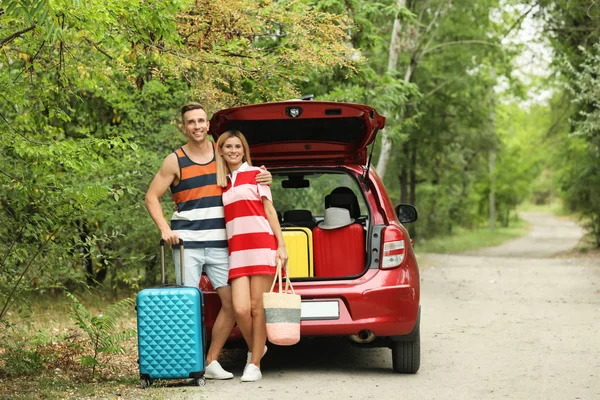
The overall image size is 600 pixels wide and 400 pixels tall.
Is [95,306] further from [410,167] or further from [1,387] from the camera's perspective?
[410,167]

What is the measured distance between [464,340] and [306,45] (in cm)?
347

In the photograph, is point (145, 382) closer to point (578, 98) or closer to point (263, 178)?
point (263, 178)

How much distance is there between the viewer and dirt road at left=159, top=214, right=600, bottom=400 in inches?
251

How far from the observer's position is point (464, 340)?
924 centimetres

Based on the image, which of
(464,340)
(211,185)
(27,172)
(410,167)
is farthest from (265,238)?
(410,167)

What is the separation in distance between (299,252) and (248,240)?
27.3 inches

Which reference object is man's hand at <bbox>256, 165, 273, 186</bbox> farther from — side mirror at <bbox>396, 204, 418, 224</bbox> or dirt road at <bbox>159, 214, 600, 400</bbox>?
side mirror at <bbox>396, 204, 418, 224</bbox>

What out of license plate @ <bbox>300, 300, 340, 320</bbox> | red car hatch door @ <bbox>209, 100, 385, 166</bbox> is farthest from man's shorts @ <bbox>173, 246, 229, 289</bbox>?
red car hatch door @ <bbox>209, 100, 385, 166</bbox>

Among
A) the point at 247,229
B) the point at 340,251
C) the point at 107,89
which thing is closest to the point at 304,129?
A: the point at 340,251

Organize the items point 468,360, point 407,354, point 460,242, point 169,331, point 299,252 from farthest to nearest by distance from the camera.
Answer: point 460,242, point 468,360, point 299,252, point 407,354, point 169,331

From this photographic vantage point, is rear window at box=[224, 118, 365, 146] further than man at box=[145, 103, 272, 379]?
Yes

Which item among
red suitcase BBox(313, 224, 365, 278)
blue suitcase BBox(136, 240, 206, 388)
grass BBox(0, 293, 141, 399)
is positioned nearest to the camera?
grass BBox(0, 293, 141, 399)

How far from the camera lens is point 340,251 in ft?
23.7

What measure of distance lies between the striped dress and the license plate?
0.36 metres
